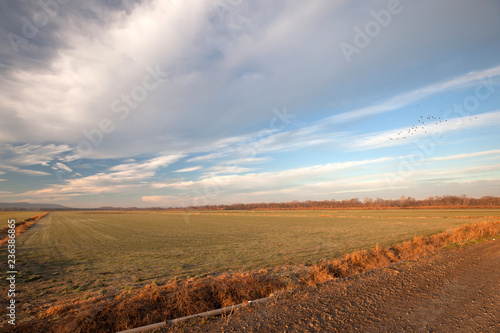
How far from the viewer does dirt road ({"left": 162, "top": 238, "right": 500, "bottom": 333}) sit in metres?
5.13

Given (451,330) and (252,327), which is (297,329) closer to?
(252,327)

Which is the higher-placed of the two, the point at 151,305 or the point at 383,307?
the point at 151,305

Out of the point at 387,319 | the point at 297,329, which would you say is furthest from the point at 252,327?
the point at 387,319

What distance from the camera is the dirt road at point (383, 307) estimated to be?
513 centimetres

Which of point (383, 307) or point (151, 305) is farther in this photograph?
point (151, 305)

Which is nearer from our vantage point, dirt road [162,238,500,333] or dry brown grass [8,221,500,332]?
dirt road [162,238,500,333]

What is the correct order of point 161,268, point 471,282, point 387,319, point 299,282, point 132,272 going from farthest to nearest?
1. point 161,268
2. point 132,272
3. point 299,282
4. point 471,282
5. point 387,319

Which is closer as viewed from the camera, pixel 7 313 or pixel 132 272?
pixel 7 313

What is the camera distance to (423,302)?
A: 249 inches

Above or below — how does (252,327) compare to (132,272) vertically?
above

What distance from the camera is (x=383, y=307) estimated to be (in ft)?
20.0

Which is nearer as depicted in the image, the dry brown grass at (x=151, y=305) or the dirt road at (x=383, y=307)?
the dirt road at (x=383, y=307)

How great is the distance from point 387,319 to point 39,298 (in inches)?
428

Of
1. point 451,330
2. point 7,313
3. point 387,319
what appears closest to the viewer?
point 451,330
